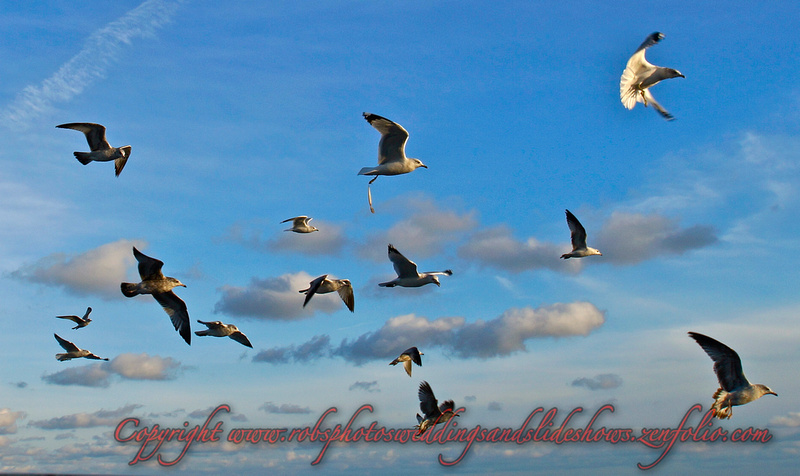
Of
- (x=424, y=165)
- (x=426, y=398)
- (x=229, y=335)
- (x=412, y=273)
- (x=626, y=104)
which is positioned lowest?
(x=426, y=398)

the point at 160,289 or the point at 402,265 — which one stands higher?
the point at 402,265

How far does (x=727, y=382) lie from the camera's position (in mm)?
19750

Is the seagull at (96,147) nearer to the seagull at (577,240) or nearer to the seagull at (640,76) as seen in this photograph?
the seagull at (577,240)

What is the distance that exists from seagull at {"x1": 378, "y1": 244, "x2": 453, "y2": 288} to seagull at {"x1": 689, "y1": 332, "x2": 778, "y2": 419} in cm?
833

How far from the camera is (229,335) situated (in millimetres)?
25500

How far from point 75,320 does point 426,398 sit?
14.2 metres

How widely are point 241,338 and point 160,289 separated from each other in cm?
680

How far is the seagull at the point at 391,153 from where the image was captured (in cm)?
2175

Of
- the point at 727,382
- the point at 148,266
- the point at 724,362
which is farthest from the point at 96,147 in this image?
the point at 727,382

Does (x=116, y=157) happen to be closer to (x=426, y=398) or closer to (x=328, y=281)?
(x=328, y=281)

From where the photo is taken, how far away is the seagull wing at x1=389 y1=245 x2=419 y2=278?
75.8ft

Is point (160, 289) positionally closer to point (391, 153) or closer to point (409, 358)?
point (391, 153)

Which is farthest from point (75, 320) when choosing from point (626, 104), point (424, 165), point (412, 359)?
point (626, 104)

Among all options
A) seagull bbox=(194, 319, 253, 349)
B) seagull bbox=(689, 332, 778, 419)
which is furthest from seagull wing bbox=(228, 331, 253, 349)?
seagull bbox=(689, 332, 778, 419)
